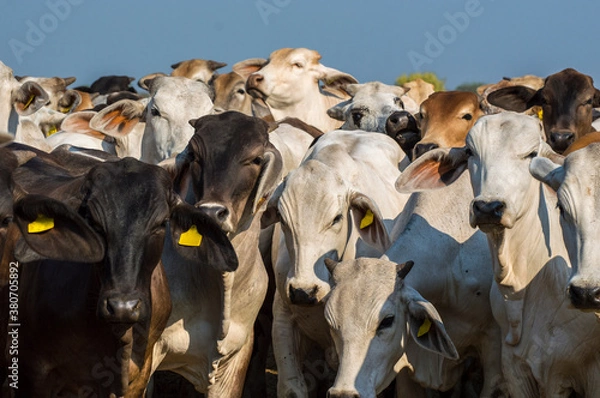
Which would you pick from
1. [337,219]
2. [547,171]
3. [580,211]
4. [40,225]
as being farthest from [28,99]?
[580,211]

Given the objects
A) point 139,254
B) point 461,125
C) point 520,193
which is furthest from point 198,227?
point 461,125

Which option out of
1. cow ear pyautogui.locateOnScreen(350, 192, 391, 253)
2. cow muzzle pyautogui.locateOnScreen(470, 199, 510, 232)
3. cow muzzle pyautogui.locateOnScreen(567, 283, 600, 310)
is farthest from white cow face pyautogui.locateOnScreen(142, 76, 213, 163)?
cow muzzle pyautogui.locateOnScreen(567, 283, 600, 310)

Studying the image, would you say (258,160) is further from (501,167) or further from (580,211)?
(580,211)

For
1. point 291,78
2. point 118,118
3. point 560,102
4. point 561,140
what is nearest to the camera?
point 118,118

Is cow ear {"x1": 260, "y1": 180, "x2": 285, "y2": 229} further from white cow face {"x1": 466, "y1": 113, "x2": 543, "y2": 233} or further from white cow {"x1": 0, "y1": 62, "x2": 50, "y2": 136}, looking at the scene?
white cow {"x1": 0, "y1": 62, "x2": 50, "y2": 136}

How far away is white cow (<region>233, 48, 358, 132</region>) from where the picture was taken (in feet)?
42.0

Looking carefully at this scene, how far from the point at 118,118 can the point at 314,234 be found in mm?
2529

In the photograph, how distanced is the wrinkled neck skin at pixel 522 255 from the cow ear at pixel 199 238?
148 centimetres

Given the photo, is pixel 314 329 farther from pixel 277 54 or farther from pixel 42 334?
pixel 277 54

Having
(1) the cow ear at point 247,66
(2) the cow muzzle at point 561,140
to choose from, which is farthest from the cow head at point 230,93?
(2) the cow muzzle at point 561,140

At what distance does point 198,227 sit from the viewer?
263 inches

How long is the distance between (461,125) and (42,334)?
449 centimetres

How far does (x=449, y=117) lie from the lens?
1005 centimetres

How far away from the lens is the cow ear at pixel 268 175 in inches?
302
